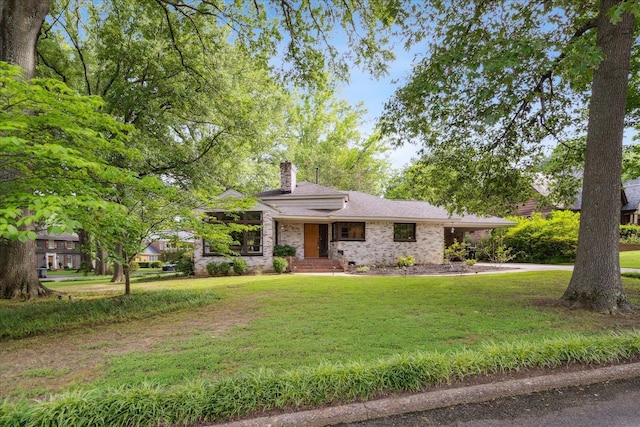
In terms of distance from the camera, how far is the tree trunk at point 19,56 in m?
7.26

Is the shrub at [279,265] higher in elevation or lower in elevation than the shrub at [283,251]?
lower

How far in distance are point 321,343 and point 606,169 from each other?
6083 millimetres

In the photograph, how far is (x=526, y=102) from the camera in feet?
25.4

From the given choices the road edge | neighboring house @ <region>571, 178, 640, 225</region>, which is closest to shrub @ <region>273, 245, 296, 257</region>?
the road edge

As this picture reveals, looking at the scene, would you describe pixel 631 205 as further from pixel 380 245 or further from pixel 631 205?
pixel 380 245

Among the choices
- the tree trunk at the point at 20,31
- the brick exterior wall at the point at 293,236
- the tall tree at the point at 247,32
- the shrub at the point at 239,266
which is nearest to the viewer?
the tree trunk at the point at 20,31

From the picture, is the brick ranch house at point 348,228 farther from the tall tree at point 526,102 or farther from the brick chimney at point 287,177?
the tall tree at point 526,102

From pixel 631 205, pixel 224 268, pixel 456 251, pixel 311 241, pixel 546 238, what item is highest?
pixel 631 205

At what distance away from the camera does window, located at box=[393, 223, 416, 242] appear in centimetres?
1758

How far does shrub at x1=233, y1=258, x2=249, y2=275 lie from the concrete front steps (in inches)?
86.0

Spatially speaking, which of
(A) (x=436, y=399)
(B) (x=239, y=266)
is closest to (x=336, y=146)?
(B) (x=239, y=266)

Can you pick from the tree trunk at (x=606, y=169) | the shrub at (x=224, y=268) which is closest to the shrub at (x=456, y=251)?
the tree trunk at (x=606, y=169)

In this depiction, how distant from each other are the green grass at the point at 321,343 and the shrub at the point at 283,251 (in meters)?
7.56

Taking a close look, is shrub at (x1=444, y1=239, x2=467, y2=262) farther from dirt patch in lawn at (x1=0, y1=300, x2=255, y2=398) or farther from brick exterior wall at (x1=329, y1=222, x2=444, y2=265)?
dirt patch in lawn at (x1=0, y1=300, x2=255, y2=398)
